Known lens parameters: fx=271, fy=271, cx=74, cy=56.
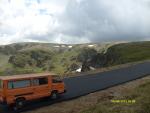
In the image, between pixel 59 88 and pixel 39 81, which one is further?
pixel 59 88

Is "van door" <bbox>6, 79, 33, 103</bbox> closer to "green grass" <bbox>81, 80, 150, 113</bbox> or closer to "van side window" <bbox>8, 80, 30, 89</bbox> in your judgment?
"van side window" <bbox>8, 80, 30, 89</bbox>

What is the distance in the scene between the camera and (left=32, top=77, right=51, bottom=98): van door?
22458mm

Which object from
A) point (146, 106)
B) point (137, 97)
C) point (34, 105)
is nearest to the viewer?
point (146, 106)

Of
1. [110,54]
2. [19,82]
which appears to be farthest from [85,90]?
[110,54]

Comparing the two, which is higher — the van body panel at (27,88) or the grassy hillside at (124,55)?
the van body panel at (27,88)

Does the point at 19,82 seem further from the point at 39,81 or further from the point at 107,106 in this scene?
the point at 107,106

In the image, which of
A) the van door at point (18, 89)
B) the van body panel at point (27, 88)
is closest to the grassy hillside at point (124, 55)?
the van body panel at point (27, 88)

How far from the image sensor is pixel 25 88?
21781 mm

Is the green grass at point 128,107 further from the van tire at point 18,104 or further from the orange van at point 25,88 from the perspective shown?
the van tire at point 18,104

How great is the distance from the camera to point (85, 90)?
2650 cm

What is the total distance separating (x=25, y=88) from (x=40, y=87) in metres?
1.47

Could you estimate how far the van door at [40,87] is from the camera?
884 inches

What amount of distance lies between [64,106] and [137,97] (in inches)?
225

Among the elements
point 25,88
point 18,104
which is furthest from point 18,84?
point 18,104
